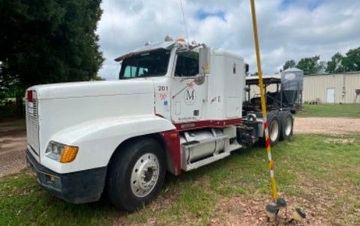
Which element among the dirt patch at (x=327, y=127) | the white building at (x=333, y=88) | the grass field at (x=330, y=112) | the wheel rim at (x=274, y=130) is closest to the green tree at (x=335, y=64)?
the white building at (x=333, y=88)

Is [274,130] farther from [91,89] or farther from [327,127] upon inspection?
[91,89]

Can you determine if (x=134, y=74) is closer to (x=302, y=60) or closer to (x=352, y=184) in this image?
(x=352, y=184)

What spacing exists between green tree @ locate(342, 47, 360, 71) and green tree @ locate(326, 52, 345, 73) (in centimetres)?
213

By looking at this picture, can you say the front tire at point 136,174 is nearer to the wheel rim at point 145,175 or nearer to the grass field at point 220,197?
the wheel rim at point 145,175

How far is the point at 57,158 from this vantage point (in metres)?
3.75

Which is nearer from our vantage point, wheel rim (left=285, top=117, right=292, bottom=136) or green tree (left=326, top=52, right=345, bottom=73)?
wheel rim (left=285, top=117, right=292, bottom=136)

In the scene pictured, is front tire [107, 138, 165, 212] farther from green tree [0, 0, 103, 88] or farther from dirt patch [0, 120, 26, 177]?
green tree [0, 0, 103, 88]

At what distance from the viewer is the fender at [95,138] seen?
12.1 ft

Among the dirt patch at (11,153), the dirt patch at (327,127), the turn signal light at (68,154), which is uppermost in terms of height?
the turn signal light at (68,154)

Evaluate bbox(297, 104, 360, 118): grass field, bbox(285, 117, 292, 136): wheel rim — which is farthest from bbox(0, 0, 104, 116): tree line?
bbox(297, 104, 360, 118): grass field

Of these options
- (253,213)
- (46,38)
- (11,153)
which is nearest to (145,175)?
(253,213)

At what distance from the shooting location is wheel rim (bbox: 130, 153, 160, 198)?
4.36 meters

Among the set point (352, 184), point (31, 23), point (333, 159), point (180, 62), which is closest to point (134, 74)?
point (180, 62)

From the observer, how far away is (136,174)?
436 cm
